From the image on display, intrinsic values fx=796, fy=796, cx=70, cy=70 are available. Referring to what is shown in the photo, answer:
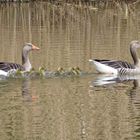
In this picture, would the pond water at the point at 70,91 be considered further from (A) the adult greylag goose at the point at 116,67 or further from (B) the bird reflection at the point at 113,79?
(A) the adult greylag goose at the point at 116,67

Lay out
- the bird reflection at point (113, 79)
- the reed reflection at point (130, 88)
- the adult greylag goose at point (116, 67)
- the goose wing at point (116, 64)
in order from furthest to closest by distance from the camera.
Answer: the goose wing at point (116, 64), the adult greylag goose at point (116, 67), the bird reflection at point (113, 79), the reed reflection at point (130, 88)

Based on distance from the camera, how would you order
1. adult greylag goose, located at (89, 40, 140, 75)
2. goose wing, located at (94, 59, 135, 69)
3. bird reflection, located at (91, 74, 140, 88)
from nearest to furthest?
bird reflection, located at (91, 74, 140, 88), adult greylag goose, located at (89, 40, 140, 75), goose wing, located at (94, 59, 135, 69)

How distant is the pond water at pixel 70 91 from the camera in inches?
459

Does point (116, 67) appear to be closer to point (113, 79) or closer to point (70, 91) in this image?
point (113, 79)

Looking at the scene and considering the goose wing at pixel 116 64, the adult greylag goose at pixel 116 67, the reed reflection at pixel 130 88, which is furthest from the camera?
the goose wing at pixel 116 64

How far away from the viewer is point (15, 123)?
12086mm

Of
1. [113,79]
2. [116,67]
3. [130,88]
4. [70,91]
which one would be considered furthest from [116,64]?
[70,91]

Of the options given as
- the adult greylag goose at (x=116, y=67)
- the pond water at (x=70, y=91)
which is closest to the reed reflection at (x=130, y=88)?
the pond water at (x=70, y=91)

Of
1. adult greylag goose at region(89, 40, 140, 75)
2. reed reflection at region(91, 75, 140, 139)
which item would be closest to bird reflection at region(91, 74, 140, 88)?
reed reflection at region(91, 75, 140, 139)

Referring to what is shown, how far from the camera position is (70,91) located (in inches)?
595

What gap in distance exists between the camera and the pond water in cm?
1166

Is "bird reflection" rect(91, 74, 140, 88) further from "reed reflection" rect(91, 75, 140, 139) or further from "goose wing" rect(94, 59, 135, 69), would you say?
"goose wing" rect(94, 59, 135, 69)

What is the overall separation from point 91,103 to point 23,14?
22170mm

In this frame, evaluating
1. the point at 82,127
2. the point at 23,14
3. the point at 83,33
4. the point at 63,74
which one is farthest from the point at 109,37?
the point at 82,127
